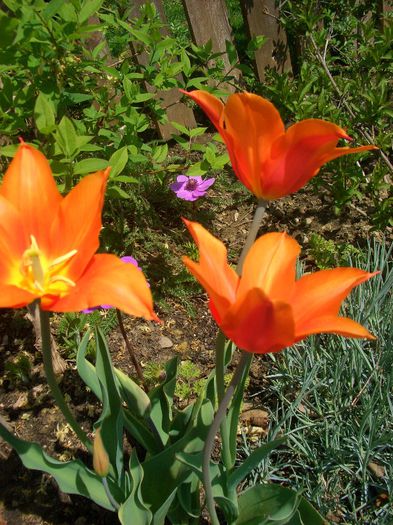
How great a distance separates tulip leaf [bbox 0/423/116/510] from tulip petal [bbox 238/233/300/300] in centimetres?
61

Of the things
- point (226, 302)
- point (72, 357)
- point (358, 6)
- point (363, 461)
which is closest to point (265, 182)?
point (226, 302)

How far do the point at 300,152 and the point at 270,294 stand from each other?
265 mm

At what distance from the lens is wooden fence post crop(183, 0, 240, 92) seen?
11.2 ft

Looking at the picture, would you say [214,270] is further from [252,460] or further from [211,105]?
[252,460]

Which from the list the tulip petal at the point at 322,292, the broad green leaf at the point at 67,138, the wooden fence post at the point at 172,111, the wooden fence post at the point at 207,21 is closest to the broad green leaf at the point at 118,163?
the broad green leaf at the point at 67,138

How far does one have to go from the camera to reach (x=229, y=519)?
1.51 m

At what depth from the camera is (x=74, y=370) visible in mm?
2268

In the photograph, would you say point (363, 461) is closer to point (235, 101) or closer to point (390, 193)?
point (235, 101)

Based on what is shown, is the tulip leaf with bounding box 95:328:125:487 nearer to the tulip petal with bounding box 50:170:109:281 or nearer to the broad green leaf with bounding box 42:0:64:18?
the tulip petal with bounding box 50:170:109:281

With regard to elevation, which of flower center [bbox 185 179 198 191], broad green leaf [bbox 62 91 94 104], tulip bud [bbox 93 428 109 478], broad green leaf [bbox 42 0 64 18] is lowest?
flower center [bbox 185 179 198 191]

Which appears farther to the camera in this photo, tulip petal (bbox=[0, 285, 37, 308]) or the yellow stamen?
the yellow stamen

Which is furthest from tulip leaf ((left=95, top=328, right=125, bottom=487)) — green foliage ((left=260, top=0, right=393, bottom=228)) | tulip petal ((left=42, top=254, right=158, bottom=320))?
green foliage ((left=260, top=0, right=393, bottom=228))

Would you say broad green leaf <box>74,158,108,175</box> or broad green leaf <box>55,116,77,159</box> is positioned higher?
broad green leaf <box>55,116,77,159</box>

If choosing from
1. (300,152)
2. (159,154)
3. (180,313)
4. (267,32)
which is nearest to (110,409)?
(300,152)
